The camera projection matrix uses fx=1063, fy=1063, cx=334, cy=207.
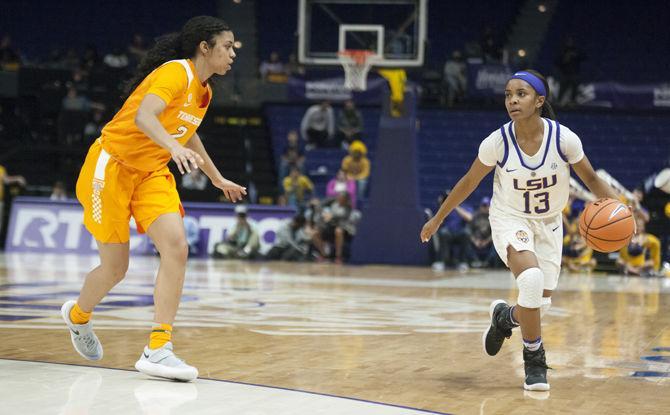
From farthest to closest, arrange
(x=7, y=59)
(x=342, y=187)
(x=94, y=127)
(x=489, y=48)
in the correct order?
1. (x=7, y=59)
2. (x=489, y=48)
3. (x=94, y=127)
4. (x=342, y=187)

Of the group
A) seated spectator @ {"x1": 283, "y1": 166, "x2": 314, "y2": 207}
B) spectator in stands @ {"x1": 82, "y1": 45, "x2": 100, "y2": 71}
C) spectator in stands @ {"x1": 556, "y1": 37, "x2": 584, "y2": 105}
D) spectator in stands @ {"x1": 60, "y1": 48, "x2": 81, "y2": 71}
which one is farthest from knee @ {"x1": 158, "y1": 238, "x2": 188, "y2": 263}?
spectator in stands @ {"x1": 60, "y1": 48, "x2": 81, "y2": 71}

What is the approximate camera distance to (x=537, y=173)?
244 inches

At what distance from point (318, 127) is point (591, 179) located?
55.2 feet

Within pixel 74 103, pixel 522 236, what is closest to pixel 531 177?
pixel 522 236

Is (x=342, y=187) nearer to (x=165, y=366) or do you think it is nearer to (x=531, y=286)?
(x=531, y=286)

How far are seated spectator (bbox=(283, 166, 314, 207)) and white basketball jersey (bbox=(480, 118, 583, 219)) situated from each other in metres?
14.2

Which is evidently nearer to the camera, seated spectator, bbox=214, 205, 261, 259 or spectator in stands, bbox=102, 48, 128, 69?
seated spectator, bbox=214, 205, 261, 259

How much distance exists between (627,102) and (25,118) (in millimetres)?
13838

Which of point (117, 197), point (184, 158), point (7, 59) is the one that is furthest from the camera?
point (7, 59)

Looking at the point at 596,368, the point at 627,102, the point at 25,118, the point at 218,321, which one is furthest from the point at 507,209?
the point at 25,118

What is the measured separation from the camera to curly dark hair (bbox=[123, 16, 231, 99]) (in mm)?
5957

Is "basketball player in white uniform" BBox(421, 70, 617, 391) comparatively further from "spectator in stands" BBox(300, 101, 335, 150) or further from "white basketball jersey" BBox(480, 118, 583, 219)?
"spectator in stands" BBox(300, 101, 335, 150)

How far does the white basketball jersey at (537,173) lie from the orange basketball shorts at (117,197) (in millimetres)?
1928

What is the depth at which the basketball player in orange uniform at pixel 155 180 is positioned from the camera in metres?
5.73
